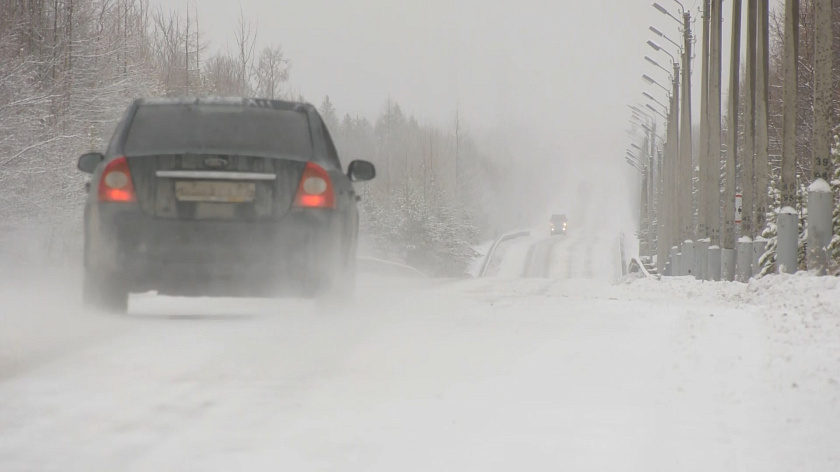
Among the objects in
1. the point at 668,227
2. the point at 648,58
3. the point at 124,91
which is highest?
the point at 648,58

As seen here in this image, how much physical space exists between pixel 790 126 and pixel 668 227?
129 feet

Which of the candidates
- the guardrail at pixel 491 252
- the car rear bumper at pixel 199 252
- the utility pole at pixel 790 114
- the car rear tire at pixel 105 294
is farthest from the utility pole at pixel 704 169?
the guardrail at pixel 491 252

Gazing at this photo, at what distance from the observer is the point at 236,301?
10445 millimetres

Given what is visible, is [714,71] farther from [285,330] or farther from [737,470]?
[737,470]

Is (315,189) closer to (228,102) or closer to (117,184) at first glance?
(228,102)

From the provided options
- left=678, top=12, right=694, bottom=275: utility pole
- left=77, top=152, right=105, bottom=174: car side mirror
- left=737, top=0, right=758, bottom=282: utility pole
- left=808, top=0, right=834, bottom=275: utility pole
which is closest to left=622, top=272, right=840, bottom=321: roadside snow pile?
left=808, top=0, right=834, bottom=275: utility pole

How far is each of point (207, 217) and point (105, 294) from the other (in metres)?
1.10

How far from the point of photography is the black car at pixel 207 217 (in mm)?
8289

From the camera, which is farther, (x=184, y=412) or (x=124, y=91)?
(x=124, y=91)

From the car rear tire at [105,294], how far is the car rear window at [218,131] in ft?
3.29

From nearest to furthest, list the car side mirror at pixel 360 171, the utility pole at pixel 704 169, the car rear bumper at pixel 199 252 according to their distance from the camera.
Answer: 1. the car rear bumper at pixel 199 252
2. the car side mirror at pixel 360 171
3. the utility pole at pixel 704 169

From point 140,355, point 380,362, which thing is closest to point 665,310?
point 380,362

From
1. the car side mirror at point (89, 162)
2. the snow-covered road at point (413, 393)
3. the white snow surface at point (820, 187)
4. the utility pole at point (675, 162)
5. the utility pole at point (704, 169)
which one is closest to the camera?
the snow-covered road at point (413, 393)

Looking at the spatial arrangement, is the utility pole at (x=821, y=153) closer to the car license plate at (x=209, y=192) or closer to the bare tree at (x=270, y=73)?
the car license plate at (x=209, y=192)
